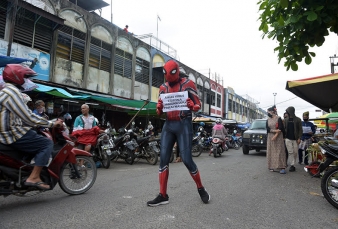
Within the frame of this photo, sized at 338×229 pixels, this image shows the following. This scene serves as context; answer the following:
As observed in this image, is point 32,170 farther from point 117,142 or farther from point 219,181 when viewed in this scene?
point 117,142

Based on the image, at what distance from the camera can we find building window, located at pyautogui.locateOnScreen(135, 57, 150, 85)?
62.7 feet

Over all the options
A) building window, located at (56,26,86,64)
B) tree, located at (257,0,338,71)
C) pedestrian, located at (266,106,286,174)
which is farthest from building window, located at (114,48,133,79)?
tree, located at (257,0,338,71)

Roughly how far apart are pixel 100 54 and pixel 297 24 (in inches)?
529

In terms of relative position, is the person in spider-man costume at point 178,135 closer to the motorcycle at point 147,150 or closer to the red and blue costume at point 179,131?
the red and blue costume at point 179,131

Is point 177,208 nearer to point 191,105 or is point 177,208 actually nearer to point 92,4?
point 191,105

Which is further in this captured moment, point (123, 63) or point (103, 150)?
point (123, 63)

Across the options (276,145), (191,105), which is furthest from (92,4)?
(191,105)

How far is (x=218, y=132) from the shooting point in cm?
1260

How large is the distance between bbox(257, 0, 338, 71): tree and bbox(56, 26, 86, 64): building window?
11321 millimetres

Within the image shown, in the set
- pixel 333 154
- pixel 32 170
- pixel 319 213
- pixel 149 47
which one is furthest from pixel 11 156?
pixel 149 47

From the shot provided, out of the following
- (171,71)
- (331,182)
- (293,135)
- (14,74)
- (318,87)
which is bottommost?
(331,182)

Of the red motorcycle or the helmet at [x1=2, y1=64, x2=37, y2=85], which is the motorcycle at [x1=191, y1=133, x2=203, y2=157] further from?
the helmet at [x1=2, y1=64, x2=37, y2=85]

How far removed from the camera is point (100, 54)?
15.8 m

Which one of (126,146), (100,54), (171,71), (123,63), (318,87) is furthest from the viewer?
(123,63)
